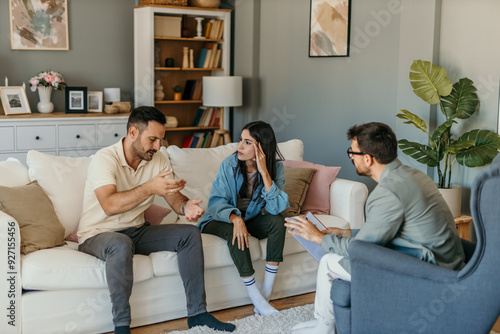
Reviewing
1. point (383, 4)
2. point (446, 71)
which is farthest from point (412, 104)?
point (383, 4)

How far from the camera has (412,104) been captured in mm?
4402

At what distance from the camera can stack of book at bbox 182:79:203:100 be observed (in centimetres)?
631

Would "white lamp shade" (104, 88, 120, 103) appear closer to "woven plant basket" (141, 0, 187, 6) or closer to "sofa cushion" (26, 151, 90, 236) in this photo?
"woven plant basket" (141, 0, 187, 6)

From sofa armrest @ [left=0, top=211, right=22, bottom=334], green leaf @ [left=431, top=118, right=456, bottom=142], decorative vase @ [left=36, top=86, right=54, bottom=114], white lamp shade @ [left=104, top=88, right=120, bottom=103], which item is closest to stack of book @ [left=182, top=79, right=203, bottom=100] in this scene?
A: white lamp shade @ [left=104, top=88, right=120, bottom=103]

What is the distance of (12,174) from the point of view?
3.08 m

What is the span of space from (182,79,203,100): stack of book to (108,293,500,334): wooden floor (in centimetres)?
335

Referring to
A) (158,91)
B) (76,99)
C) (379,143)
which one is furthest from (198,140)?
(379,143)

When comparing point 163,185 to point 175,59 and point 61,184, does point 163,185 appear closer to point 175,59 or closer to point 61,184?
point 61,184

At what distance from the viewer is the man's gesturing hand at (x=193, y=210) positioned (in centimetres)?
296

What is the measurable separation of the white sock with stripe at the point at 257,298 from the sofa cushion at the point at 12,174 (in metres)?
1.29

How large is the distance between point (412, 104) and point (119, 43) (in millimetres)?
3179

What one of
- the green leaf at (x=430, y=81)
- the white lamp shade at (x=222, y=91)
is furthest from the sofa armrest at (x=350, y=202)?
the white lamp shade at (x=222, y=91)

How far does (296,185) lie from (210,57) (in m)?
2.98

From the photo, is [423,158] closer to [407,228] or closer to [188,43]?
[407,228]
